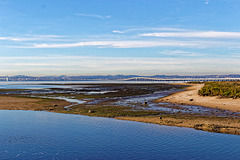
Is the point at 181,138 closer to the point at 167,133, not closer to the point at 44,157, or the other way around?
the point at 167,133

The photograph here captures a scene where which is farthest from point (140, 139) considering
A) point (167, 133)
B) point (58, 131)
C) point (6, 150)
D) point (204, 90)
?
point (204, 90)

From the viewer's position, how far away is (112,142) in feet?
64.7

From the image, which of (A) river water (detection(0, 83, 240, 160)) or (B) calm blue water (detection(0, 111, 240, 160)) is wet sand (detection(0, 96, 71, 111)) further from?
(B) calm blue water (detection(0, 111, 240, 160))

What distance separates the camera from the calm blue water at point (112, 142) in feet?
55.2

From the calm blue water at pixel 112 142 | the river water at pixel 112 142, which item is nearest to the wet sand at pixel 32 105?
the river water at pixel 112 142

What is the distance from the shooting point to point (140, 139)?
67.5ft

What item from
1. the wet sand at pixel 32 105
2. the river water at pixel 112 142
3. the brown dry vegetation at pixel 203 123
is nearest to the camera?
the river water at pixel 112 142

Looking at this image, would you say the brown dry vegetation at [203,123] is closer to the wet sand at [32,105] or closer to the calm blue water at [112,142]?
the calm blue water at [112,142]

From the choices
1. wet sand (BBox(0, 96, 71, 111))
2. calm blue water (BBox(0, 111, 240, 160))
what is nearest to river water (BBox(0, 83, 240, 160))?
calm blue water (BBox(0, 111, 240, 160))

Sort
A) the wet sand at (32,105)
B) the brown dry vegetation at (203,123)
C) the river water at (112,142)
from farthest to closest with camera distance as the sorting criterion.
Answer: the wet sand at (32,105), the brown dry vegetation at (203,123), the river water at (112,142)

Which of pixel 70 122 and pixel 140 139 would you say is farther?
pixel 70 122

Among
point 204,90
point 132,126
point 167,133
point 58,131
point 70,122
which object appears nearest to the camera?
point 167,133

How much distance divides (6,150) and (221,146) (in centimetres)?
1703

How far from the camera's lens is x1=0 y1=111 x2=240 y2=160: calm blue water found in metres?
16.8
